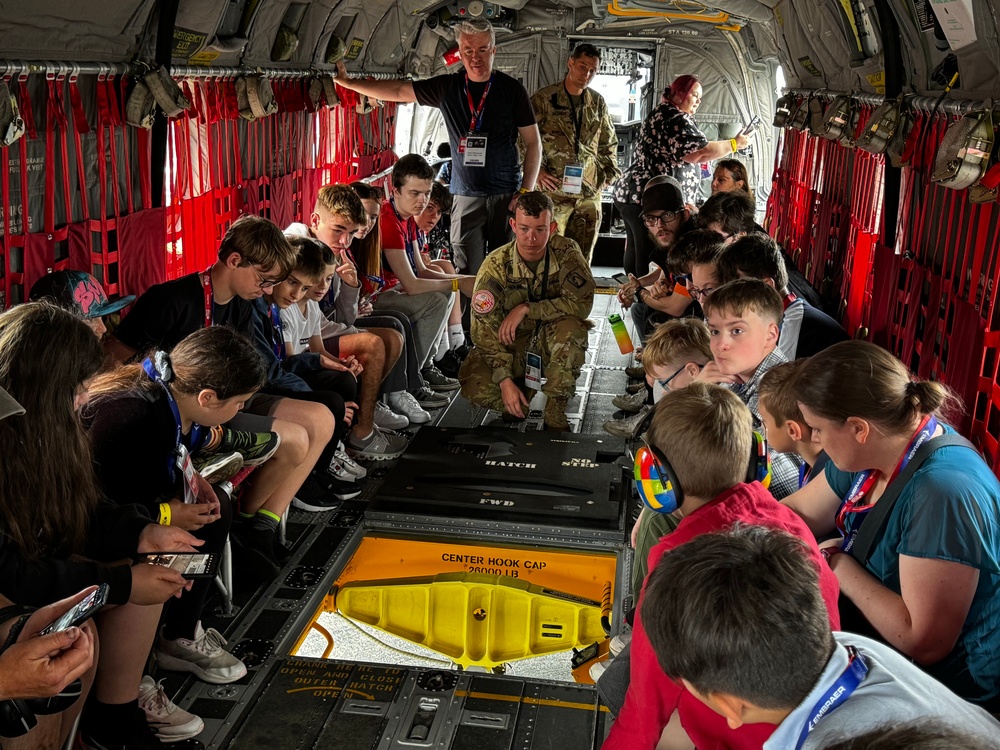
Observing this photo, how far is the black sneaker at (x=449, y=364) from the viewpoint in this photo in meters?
6.36

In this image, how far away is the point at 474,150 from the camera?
248 inches

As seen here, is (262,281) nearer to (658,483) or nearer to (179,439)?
(179,439)

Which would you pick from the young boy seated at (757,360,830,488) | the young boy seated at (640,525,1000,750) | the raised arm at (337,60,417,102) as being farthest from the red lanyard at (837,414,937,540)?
the raised arm at (337,60,417,102)

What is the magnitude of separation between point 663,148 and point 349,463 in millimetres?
4139

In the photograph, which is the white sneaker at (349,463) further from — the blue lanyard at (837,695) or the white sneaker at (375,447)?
the blue lanyard at (837,695)

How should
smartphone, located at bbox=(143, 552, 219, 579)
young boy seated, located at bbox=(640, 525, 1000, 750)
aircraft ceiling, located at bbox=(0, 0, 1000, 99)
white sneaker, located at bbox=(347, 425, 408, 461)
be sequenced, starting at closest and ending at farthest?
young boy seated, located at bbox=(640, 525, 1000, 750), smartphone, located at bbox=(143, 552, 219, 579), aircraft ceiling, located at bbox=(0, 0, 1000, 99), white sneaker, located at bbox=(347, 425, 408, 461)

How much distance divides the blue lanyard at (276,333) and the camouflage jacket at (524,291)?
120 cm

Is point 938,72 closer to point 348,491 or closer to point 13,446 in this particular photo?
point 348,491

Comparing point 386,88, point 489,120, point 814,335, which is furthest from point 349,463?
point 386,88

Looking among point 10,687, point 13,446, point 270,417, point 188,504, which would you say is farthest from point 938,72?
point 10,687

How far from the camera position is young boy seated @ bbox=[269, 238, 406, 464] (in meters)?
4.21

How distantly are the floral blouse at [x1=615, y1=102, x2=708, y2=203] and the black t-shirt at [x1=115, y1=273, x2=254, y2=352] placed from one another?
4.30 metres

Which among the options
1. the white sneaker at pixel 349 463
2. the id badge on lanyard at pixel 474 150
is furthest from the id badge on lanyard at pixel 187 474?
the id badge on lanyard at pixel 474 150

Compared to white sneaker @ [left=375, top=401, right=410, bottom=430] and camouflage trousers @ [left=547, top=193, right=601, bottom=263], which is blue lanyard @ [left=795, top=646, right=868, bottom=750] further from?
camouflage trousers @ [left=547, top=193, right=601, bottom=263]
